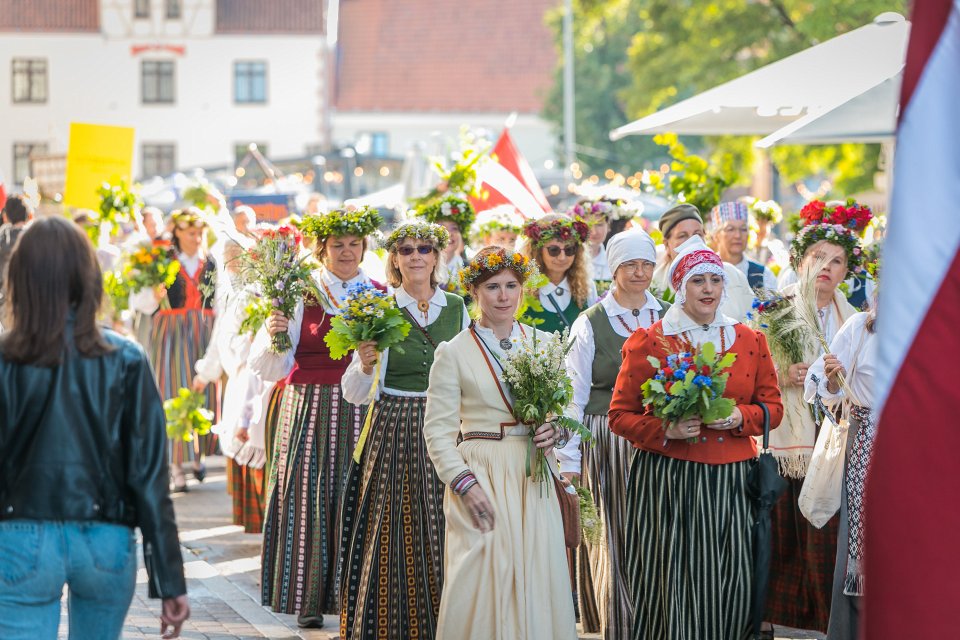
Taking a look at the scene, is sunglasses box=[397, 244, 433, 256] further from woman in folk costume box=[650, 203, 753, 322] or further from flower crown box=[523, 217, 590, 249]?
woman in folk costume box=[650, 203, 753, 322]

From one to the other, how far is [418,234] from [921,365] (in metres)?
4.14

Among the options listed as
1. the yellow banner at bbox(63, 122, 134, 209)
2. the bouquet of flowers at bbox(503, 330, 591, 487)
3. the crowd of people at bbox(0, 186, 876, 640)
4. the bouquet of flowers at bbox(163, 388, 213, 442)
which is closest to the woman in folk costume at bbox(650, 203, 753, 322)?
the crowd of people at bbox(0, 186, 876, 640)

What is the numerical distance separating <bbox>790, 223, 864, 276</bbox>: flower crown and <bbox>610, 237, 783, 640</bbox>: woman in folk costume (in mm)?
1576

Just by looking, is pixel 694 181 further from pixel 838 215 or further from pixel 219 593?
pixel 219 593

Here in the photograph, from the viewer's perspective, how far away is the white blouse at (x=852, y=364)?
6516 mm

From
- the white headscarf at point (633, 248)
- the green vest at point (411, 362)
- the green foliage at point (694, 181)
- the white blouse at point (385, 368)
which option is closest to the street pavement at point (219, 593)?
the white blouse at point (385, 368)

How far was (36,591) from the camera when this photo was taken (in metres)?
4.24

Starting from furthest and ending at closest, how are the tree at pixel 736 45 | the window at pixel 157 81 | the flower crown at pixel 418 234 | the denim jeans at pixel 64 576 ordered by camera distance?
the window at pixel 157 81 → the tree at pixel 736 45 → the flower crown at pixel 418 234 → the denim jeans at pixel 64 576

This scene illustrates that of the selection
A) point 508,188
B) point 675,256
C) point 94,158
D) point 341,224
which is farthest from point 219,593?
point 94,158

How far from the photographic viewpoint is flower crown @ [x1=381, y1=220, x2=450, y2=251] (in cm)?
732

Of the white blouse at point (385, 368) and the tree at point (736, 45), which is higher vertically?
the tree at point (736, 45)

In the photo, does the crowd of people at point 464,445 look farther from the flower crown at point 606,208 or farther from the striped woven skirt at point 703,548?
the flower crown at point 606,208

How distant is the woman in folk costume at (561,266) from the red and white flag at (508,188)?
12.7 ft

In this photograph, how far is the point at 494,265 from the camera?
6387mm
